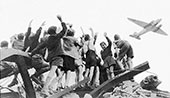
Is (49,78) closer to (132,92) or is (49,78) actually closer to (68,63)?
(68,63)

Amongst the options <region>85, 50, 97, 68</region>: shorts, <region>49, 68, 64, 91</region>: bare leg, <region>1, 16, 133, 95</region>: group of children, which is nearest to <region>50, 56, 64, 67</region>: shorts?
<region>1, 16, 133, 95</region>: group of children

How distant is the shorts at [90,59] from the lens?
17.0 metres

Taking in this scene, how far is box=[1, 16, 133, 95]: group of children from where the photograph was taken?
49.2ft

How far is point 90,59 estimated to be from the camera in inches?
671

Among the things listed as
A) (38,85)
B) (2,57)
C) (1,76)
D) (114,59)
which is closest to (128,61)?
(114,59)

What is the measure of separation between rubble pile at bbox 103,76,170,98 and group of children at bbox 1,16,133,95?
0.96 metres

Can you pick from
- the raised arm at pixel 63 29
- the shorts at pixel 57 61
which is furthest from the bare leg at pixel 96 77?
the raised arm at pixel 63 29

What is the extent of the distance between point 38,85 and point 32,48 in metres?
1.08

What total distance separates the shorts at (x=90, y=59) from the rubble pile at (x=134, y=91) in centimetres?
141

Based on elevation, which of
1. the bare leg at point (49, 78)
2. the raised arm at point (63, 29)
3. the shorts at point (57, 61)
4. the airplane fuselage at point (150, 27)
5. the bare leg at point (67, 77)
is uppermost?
the raised arm at point (63, 29)

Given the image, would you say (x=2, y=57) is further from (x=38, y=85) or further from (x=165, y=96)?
(x=165, y=96)

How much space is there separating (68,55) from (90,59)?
1.96 meters

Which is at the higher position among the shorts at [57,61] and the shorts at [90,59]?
the shorts at [57,61]

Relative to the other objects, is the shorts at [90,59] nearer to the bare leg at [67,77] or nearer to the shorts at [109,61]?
the shorts at [109,61]
